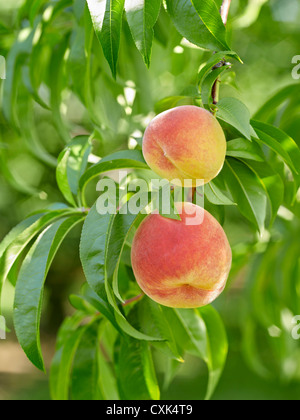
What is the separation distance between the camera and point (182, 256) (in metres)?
0.51

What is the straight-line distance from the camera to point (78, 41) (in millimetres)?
721

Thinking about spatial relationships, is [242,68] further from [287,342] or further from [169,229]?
[169,229]

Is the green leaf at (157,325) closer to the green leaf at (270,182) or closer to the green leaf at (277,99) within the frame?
the green leaf at (270,182)

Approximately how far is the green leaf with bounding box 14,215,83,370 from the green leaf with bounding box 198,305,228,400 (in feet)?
0.92

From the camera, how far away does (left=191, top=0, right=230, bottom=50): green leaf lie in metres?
0.48

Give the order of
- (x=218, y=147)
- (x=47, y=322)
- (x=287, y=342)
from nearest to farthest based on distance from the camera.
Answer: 1. (x=218, y=147)
2. (x=287, y=342)
3. (x=47, y=322)

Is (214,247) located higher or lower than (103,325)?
higher

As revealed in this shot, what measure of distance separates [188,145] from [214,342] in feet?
1.21

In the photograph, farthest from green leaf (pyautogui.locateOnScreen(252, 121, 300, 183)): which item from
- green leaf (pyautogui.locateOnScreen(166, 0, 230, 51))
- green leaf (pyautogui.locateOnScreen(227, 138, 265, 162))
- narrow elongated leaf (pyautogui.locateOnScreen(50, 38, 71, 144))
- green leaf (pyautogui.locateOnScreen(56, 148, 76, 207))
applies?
narrow elongated leaf (pyautogui.locateOnScreen(50, 38, 71, 144))

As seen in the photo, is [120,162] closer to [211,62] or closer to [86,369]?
[211,62]

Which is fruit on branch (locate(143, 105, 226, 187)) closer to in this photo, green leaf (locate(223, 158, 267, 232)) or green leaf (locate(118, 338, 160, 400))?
green leaf (locate(223, 158, 267, 232))

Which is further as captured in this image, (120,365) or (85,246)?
(120,365)

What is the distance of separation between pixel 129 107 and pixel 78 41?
17 cm

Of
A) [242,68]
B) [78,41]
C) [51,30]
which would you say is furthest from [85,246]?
[242,68]
